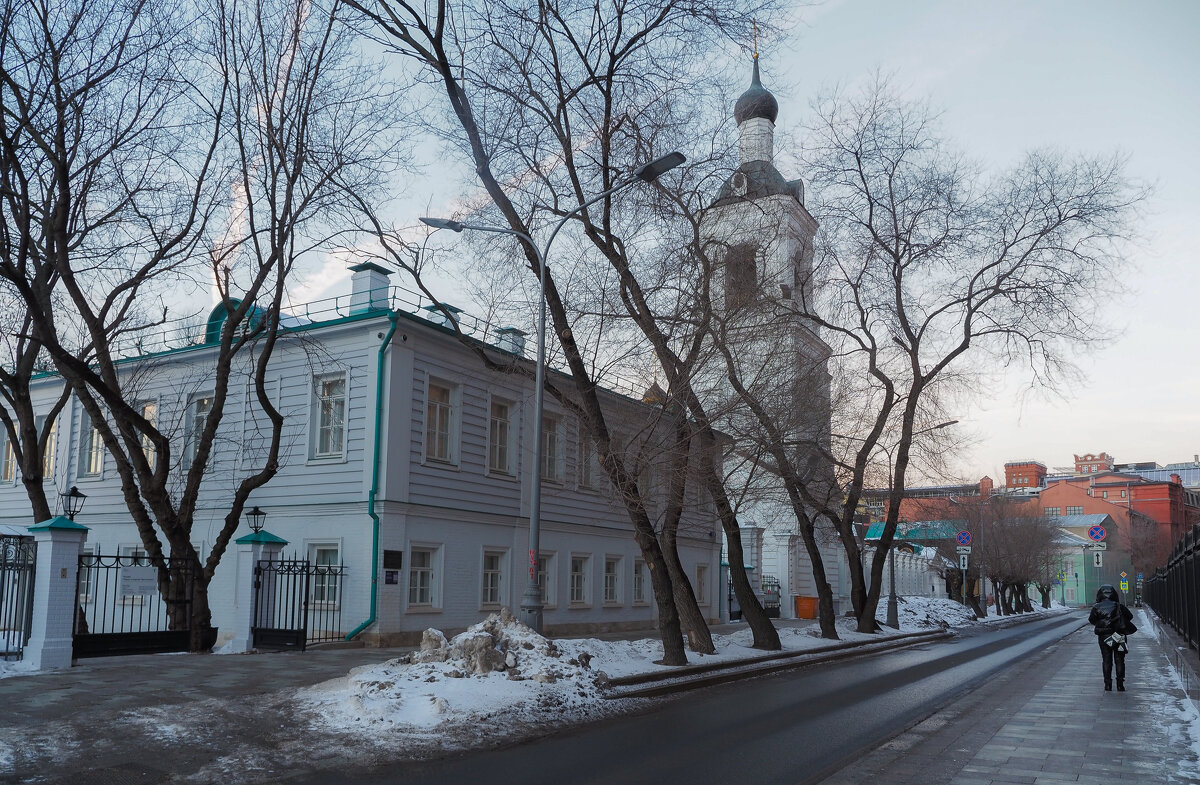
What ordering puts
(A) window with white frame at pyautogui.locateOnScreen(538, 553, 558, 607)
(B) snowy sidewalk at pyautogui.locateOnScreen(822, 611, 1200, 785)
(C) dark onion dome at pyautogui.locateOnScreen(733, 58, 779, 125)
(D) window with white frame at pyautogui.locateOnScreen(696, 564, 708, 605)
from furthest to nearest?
1. (C) dark onion dome at pyautogui.locateOnScreen(733, 58, 779, 125)
2. (D) window with white frame at pyautogui.locateOnScreen(696, 564, 708, 605)
3. (A) window with white frame at pyautogui.locateOnScreen(538, 553, 558, 607)
4. (B) snowy sidewalk at pyautogui.locateOnScreen(822, 611, 1200, 785)

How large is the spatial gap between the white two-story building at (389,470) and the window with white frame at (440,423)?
0.14ft

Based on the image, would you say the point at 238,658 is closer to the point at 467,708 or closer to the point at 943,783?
the point at 467,708

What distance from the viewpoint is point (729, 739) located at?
415 inches

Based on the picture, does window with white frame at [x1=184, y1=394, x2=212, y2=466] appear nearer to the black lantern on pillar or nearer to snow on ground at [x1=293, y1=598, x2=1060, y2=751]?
the black lantern on pillar

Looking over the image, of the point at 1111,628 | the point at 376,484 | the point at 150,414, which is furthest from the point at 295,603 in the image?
the point at 1111,628

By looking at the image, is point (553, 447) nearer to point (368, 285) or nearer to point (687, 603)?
point (368, 285)

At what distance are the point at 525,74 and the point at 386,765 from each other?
1263 cm

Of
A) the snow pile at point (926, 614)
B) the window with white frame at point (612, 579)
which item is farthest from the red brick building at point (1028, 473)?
the window with white frame at point (612, 579)

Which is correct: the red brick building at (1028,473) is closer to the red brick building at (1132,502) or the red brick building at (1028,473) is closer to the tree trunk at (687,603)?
the red brick building at (1132,502)

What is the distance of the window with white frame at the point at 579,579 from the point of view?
26.6 m

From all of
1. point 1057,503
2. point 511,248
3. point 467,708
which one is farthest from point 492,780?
point 1057,503

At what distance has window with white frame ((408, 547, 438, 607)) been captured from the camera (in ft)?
69.2

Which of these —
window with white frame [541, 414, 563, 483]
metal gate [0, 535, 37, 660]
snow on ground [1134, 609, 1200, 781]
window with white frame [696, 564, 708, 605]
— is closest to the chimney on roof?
window with white frame [541, 414, 563, 483]

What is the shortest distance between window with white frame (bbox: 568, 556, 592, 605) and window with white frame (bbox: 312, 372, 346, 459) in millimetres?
8181
